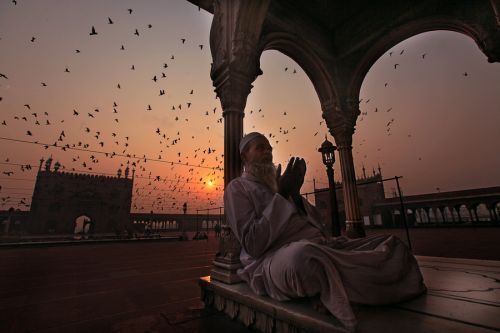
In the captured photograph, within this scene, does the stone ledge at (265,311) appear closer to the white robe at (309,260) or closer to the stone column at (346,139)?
the white robe at (309,260)

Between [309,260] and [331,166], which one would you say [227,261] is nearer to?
[309,260]

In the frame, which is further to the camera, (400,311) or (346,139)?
(346,139)

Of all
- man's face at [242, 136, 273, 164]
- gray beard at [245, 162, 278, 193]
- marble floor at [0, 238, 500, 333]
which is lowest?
marble floor at [0, 238, 500, 333]

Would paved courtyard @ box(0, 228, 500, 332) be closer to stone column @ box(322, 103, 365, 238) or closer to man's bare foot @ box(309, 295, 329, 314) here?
man's bare foot @ box(309, 295, 329, 314)

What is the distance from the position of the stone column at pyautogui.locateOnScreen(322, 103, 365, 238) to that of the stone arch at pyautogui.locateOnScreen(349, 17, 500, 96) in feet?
2.12

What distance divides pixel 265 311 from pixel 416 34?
568 cm

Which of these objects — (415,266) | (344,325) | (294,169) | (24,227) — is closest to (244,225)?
(294,169)

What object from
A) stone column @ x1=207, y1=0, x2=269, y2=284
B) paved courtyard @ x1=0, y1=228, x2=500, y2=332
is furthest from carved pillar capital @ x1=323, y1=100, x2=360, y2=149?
paved courtyard @ x1=0, y1=228, x2=500, y2=332

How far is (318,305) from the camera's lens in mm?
1199

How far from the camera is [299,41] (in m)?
4.46

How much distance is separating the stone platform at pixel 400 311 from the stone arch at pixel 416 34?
362 cm

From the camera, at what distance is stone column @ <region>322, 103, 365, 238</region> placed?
4.77 meters

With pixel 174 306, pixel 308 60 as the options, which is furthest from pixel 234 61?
pixel 174 306

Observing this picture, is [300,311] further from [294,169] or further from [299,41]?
[299,41]
